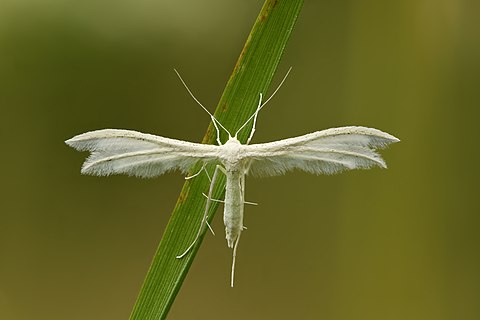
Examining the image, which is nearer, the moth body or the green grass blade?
the green grass blade

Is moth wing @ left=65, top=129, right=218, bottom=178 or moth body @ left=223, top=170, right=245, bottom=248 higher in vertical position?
moth wing @ left=65, top=129, right=218, bottom=178

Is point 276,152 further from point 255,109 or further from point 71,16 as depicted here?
point 71,16

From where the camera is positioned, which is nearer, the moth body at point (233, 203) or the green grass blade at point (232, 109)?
the green grass blade at point (232, 109)

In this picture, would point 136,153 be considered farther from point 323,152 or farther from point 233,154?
point 323,152
